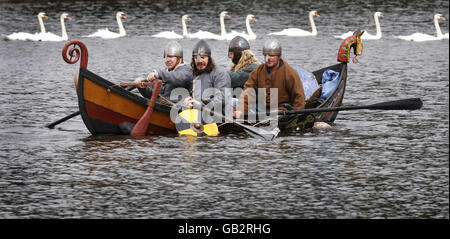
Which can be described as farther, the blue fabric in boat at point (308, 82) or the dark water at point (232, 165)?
the blue fabric in boat at point (308, 82)

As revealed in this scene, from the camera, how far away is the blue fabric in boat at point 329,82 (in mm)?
18188

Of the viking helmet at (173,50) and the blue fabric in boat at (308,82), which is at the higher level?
the viking helmet at (173,50)

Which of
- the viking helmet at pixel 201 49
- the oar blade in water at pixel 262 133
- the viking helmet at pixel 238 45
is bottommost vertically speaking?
the oar blade in water at pixel 262 133

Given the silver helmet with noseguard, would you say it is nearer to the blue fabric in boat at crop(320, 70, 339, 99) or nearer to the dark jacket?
the dark jacket

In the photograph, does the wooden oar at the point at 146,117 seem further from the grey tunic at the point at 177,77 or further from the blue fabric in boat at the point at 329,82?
the blue fabric in boat at the point at 329,82

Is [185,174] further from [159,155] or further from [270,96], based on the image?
[270,96]

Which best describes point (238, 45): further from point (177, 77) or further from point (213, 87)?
point (177, 77)

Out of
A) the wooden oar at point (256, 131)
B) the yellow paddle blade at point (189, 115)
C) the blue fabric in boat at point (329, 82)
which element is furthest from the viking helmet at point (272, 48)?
the blue fabric in boat at point (329, 82)

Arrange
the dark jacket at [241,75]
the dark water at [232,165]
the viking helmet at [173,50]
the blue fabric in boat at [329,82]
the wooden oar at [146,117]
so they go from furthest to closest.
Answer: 1. the blue fabric in boat at [329,82]
2. the dark jacket at [241,75]
3. the viking helmet at [173,50]
4. the wooden oar at [146,117]
5. the dark water at [232,165]

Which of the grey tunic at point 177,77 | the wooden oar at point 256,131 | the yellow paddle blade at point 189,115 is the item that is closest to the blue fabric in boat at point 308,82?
the wooden oar at point 256,131

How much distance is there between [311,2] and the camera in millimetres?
54844

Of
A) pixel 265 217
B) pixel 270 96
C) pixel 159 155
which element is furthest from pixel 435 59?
pixel 265 217

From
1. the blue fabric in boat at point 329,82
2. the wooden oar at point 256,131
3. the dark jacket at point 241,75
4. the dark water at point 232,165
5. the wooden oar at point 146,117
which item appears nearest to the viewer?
the dark water at point 232,165

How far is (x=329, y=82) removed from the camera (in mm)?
18484
